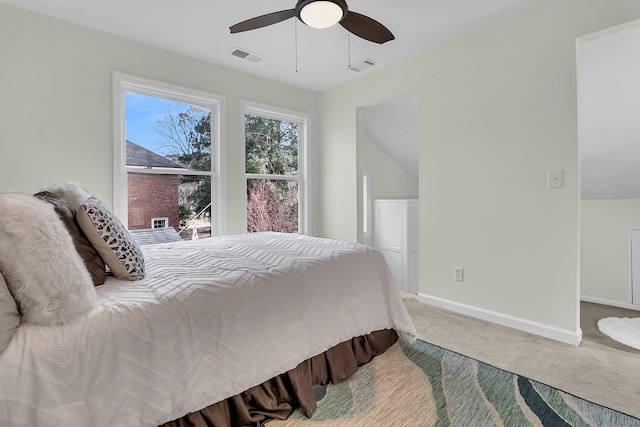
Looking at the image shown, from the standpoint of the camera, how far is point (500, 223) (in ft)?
8.86

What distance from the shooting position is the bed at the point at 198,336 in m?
0.98

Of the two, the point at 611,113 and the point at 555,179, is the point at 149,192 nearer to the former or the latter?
the point at 555,179

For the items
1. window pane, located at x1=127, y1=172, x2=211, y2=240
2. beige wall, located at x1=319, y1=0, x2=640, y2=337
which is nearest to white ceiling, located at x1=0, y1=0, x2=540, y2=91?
beige wall, located at x1=319, y1=0, x2=640, y2=337

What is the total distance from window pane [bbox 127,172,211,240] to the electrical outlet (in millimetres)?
2570

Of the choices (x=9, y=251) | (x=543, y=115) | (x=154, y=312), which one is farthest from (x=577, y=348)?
(x=9, y=251)

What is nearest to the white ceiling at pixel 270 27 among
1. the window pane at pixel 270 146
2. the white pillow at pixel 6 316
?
the window pane at pixel 270 146

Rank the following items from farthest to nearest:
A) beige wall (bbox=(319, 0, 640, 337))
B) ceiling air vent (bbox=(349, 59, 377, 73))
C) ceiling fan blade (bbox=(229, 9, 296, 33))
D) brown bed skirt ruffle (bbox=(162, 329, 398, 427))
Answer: ceiling air vent (bbox=(349, 59, 377, 73)), beige wall (bbox=(319, 0, 640, 337)), ceiling fan blade (bbox=(229, 9, 296, 33)), brown bed skirt ruffle (bbox=(162, 329, 398, 427))

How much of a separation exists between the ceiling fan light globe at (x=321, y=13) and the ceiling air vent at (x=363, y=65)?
1512 millimetres

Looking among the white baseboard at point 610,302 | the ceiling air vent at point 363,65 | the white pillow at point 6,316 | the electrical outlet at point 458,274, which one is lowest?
the white baseboard at point 610,302

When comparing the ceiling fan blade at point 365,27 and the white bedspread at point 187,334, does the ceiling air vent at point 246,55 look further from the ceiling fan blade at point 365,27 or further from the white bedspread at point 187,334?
the white bedspread at point 187,334

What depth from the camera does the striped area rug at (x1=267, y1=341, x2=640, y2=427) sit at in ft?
4.90

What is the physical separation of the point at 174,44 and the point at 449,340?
11.6ft

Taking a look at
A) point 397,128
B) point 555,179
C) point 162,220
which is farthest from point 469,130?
point 162,220

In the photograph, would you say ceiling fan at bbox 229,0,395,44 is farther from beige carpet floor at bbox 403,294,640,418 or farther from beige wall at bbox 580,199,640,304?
beige wall at bbox 580,199,640,304
